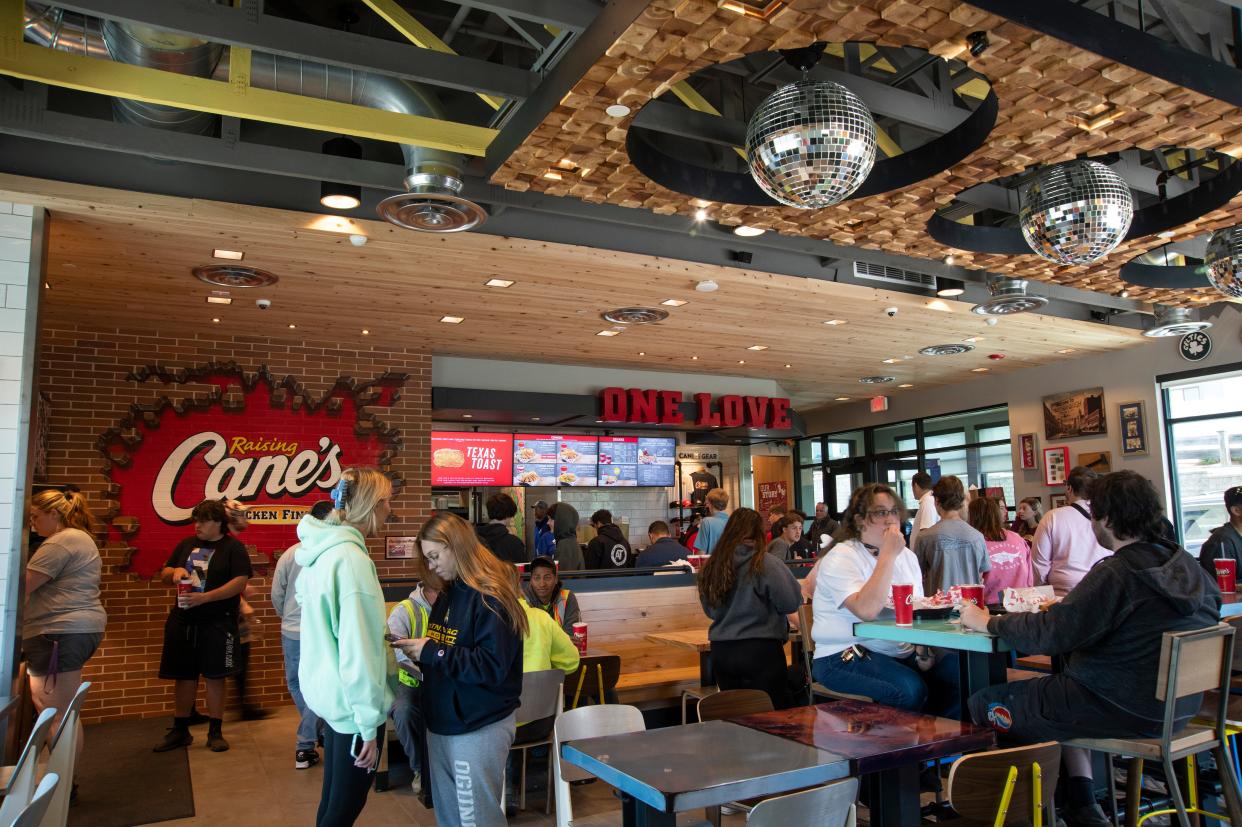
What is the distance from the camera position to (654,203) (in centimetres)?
454

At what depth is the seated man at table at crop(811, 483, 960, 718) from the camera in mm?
3805

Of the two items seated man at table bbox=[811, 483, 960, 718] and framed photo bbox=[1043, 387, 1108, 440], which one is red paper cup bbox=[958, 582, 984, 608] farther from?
framed photo bbox=[1043, 387, 1108, 440]

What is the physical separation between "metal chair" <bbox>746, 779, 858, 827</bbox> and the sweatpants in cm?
157

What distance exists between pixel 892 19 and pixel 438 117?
7.56 feet

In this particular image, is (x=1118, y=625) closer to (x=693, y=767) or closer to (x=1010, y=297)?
(x=693, y=767)

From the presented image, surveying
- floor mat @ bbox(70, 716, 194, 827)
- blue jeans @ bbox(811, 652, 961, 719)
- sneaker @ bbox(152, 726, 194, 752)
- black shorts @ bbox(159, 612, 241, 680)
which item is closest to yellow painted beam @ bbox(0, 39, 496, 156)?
blue jeans @ bbox(811, 652, 961, 719)

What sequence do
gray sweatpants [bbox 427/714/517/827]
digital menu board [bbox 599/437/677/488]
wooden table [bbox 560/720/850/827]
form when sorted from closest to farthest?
wooden table [bbox 560/720/850/827] → gray sweatpants [bbox 427/714/517/827] → digital menu board [bbox 599/437/677/488]

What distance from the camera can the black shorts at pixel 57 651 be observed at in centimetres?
471

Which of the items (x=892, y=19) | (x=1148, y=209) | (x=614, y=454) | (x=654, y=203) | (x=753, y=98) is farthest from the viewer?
(x=614, y=454)

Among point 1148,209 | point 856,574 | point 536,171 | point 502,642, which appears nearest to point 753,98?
point 536,171

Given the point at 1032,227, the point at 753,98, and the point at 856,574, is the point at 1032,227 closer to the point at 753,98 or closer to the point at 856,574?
the point at 856,574

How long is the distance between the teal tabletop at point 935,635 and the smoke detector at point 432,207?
2780 millimetres

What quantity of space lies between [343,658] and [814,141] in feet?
7.89

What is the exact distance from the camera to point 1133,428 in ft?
32.0
